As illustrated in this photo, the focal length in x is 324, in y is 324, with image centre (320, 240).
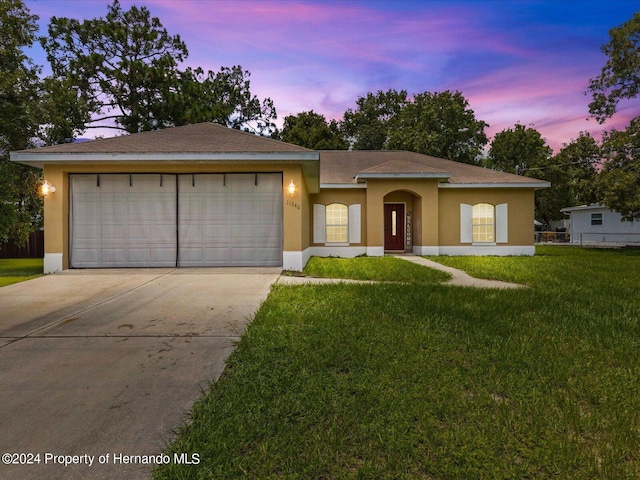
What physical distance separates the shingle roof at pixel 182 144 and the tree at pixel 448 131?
68.5 ft

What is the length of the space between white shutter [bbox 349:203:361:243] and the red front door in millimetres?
2122

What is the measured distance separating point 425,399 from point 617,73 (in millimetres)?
22214

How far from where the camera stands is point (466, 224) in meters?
13.6

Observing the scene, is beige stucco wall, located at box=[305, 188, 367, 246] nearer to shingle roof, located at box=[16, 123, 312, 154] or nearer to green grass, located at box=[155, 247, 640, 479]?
shingle roof, located at box=[16, 123, 312, 154]

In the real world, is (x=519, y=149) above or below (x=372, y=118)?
below

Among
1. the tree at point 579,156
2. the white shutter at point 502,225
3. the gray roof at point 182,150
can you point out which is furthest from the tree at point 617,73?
the gray roof at point 182,150

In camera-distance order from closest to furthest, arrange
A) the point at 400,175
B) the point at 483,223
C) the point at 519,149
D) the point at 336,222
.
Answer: the point at 400,175 < the point at 336,222 < the point at 483,223 < the point at 519,149

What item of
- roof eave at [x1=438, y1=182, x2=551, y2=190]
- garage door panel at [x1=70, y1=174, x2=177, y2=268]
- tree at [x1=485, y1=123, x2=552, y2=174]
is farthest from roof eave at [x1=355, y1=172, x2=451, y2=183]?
tree at [x1=485, y1=123, x2=552, y2=174]

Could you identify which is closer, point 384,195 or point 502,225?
point 384,195

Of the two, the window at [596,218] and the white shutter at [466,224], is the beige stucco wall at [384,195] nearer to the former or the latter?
the white shutter at [466,224]

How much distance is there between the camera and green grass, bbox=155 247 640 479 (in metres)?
1.71

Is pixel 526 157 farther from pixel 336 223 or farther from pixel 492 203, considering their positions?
pixel 336 223

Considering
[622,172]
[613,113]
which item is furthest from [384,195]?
[613,113]

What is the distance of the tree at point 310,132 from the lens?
29.5 metres
